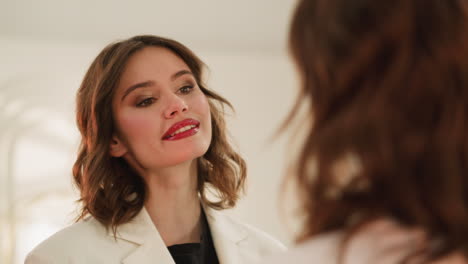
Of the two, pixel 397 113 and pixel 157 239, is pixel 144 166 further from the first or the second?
pixel 397 113

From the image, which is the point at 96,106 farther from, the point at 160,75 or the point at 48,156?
the point at 48,156

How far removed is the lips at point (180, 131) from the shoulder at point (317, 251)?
1.15 meters

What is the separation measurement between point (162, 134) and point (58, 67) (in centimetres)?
281

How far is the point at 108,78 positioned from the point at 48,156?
8.57ft

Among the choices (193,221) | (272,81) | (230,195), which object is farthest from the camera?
(272,81)

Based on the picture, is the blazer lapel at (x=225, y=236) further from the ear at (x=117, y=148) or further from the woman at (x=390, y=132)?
the woman at (x=390, y=132)

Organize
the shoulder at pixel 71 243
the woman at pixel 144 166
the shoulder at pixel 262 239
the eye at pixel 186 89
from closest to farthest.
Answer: the shoulder at pixel 71 243 → the woman at pixel 144 166 → the eye at pixel 186 89 → the shoulder at pixel 262 239

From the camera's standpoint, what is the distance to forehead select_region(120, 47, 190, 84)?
1859mm

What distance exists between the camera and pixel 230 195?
2182mm

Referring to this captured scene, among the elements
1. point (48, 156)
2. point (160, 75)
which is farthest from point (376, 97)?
point (48, 156)

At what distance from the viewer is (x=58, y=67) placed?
4332 millimetres

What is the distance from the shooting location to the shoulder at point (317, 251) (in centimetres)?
67

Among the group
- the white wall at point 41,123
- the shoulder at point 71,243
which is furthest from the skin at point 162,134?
the white wall at point 41,123

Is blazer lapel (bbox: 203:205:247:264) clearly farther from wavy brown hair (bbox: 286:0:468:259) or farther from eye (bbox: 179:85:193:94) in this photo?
wavy brown hair (bbox: 286:0:468:259)
